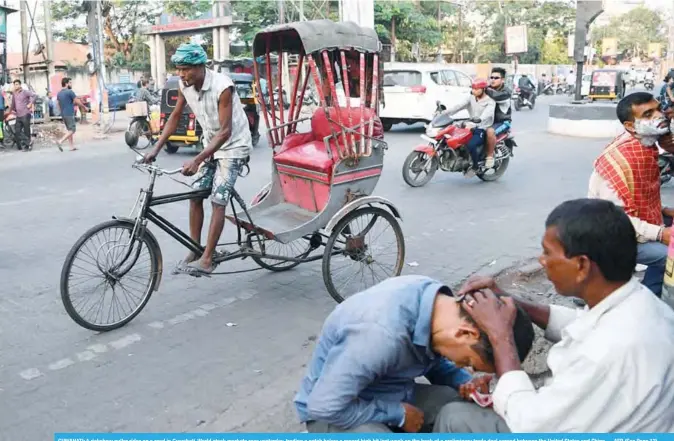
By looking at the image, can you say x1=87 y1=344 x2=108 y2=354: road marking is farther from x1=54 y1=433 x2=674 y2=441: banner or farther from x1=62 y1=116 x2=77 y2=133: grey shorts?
x1=62 y1=116 x2=77 y2=133: grey shorts

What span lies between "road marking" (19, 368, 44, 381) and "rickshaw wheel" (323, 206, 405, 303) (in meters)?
1.88

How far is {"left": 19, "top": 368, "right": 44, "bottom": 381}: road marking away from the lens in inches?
138

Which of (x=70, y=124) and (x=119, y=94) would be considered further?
(x=119, y=94)

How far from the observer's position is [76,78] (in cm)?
2945

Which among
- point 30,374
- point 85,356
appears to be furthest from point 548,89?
point 30,374

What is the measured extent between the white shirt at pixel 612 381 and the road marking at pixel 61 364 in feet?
8.91

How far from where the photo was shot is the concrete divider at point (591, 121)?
14.5 m

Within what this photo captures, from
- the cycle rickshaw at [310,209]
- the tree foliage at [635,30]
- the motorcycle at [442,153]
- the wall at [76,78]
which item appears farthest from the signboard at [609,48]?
A: the cycle rickshaw at [310,209]

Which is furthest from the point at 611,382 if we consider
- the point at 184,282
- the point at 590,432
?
the point at 184,282

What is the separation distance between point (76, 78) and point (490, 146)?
2527 cm

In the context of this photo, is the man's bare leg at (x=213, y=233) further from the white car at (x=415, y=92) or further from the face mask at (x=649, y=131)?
the white car at (x=415, y=92)

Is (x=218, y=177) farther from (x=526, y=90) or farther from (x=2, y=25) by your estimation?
(x=526, y=90)

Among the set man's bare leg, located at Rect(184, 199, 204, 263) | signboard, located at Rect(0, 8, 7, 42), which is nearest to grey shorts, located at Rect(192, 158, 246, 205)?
man's bare leg, located at Rect(184, 199, 204, 263)

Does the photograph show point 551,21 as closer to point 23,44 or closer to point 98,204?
point 23,44
